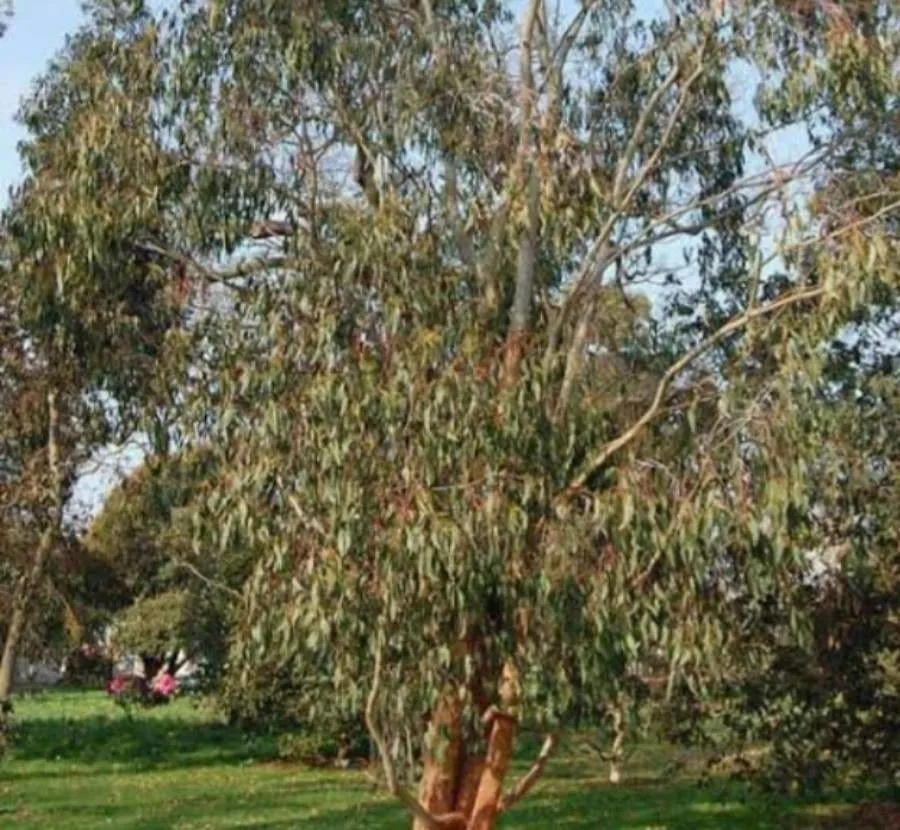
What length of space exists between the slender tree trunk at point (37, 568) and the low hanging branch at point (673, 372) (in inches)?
214

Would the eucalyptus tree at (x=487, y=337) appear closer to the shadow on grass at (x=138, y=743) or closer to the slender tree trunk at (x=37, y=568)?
the slender tree trunk at (x=37, y=568)

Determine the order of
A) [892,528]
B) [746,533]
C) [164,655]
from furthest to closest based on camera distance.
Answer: [164,655] < [892,528] < [746,533]

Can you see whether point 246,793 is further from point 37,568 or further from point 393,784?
point 393,784

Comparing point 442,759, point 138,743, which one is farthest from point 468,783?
point 138,743

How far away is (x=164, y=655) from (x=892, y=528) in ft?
59.6

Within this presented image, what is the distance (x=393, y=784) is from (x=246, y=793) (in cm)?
1036

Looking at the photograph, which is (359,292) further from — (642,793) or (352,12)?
(642,793)

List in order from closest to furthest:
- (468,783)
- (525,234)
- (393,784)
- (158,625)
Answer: (393,784)
(525,234)
(468,783)
(158,625)

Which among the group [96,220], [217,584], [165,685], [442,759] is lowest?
[442,759]

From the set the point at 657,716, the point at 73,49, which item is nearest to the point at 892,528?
the point at 657,716

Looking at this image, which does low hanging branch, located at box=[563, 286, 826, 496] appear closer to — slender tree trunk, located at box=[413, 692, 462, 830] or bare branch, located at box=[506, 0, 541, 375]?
bare branch, located at box=[506, 0, 541, 375]

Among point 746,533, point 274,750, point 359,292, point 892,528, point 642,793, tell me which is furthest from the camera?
point 274,750

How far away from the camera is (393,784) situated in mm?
9906

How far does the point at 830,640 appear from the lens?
13141mm
